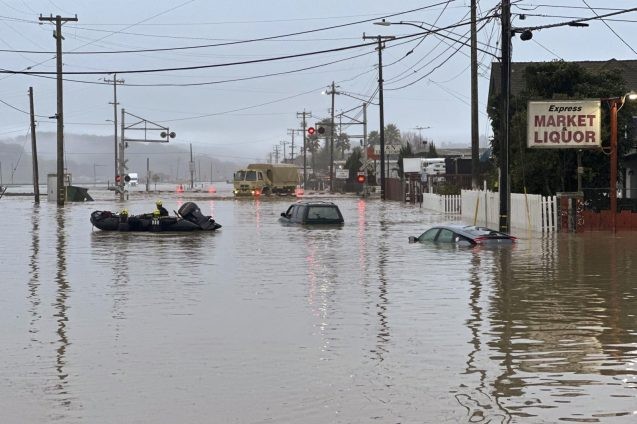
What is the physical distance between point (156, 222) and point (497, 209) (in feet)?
47.1

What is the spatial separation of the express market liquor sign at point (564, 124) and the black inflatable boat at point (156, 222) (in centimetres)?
1228

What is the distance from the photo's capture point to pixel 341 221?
130ft

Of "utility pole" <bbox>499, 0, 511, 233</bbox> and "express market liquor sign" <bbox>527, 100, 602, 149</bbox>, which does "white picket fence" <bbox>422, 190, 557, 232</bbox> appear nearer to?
"express market liquor sign" <bbox>527, 100, 602, 149</bbox>

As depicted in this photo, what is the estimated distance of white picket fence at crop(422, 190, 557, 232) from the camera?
35.7m

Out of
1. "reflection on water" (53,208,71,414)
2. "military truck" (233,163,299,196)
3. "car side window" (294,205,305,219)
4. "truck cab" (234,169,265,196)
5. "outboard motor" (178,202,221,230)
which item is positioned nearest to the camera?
"reflection on water" (53,208,71,414)

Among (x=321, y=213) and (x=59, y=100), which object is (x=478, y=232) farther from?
(x=59, y=100)

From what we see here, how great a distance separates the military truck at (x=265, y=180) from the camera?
87869 mm

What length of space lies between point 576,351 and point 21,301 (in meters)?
9.53

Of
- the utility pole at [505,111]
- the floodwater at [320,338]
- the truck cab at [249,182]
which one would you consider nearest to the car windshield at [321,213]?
the utility pole at [505,111]

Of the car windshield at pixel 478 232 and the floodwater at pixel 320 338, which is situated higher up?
the car windshield at pixel 478 232

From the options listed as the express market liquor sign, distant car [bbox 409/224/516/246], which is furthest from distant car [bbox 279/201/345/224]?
distant car [bbox 409/224/516/246]

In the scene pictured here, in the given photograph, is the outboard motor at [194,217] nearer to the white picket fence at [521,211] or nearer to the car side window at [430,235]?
the car side window at [430,235]

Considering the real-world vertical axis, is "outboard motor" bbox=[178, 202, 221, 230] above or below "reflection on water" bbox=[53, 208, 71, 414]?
above

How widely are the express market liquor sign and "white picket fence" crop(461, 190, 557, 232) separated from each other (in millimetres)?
2061
